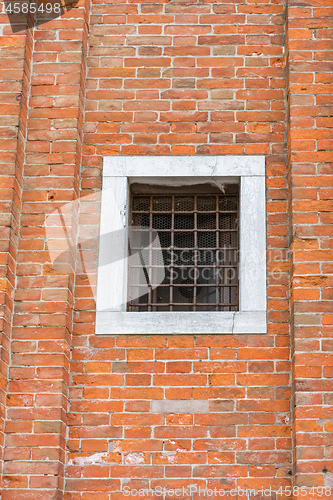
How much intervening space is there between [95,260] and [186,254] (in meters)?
0.65

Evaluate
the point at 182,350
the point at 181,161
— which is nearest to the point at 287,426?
the point at 182,350

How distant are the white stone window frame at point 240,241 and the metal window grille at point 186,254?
0.53 feet

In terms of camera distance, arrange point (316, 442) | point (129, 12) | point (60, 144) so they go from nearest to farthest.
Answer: point (316, 442)
point (60, 144)
point (129, 12)

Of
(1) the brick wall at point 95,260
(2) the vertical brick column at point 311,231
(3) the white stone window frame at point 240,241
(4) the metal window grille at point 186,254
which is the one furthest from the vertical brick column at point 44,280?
(2) the vertical brick column at point 311,231

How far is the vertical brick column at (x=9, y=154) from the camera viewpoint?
180 inches

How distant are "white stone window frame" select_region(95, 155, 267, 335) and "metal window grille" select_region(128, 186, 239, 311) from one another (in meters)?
0.16

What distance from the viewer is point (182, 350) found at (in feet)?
15.5

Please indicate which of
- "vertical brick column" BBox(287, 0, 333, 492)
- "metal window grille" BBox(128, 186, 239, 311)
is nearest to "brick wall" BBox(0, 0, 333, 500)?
"vertical brick column" BBox(287, 0, 333, 492)

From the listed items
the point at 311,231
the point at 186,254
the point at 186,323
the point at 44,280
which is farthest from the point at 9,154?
the point at 311,231

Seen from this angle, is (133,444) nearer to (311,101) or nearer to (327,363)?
(327,363)

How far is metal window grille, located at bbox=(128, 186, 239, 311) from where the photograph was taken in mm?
5043

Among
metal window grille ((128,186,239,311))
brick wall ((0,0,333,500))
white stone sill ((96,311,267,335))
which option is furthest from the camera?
metal window grille ((128,186,239,311))

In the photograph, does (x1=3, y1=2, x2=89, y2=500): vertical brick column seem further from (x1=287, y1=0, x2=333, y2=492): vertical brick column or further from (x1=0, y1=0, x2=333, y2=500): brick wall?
(x1=287, y1=0, x2=333, y2=492): vertical brick column

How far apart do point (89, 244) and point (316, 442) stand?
6.50ft
